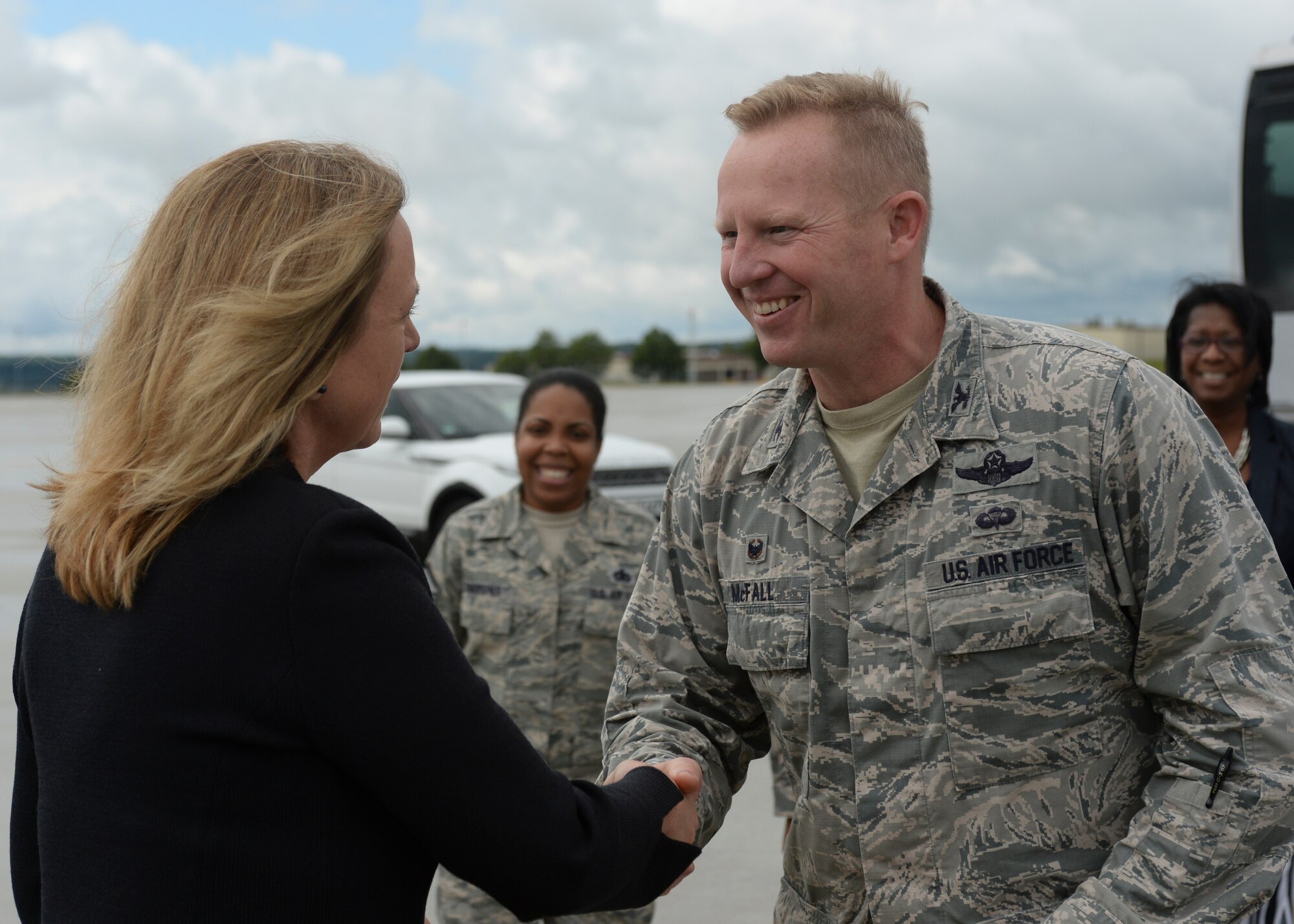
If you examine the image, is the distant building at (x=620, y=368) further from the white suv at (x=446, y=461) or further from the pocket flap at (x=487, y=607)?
the pocket flap at (x=487, y=607)

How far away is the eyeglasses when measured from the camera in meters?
4.70

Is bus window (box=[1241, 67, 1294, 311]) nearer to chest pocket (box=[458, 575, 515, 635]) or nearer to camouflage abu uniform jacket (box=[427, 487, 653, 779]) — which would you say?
camouflage abu uniform jacket (box=[427, 487, 653, 779])

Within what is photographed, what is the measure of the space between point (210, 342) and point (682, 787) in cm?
111

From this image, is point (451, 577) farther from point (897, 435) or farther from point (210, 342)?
point (210, 342)

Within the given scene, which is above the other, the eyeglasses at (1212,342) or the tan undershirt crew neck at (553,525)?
the eyeglasses at (1212,342)

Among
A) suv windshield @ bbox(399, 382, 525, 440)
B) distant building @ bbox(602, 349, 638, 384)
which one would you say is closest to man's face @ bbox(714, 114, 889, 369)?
suv windshield @ bbox(399, 382, 525, 440)

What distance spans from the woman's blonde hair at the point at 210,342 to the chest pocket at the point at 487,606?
8.37 ft

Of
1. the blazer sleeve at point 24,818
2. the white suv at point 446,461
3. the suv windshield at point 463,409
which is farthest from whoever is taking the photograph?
the suv windshield at point 463,409

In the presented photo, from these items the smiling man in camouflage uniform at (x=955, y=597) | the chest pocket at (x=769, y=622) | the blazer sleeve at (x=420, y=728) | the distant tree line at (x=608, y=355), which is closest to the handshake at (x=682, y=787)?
the smiling man in camouflage uniform at (x=955, y=597)

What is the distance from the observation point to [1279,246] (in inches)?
347

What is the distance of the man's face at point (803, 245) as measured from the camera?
7.07 feet

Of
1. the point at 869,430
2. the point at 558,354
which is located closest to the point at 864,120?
the point at 869,430

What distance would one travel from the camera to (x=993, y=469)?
2.09 meters

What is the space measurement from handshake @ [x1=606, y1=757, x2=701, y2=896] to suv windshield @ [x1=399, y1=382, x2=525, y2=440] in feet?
28.6
